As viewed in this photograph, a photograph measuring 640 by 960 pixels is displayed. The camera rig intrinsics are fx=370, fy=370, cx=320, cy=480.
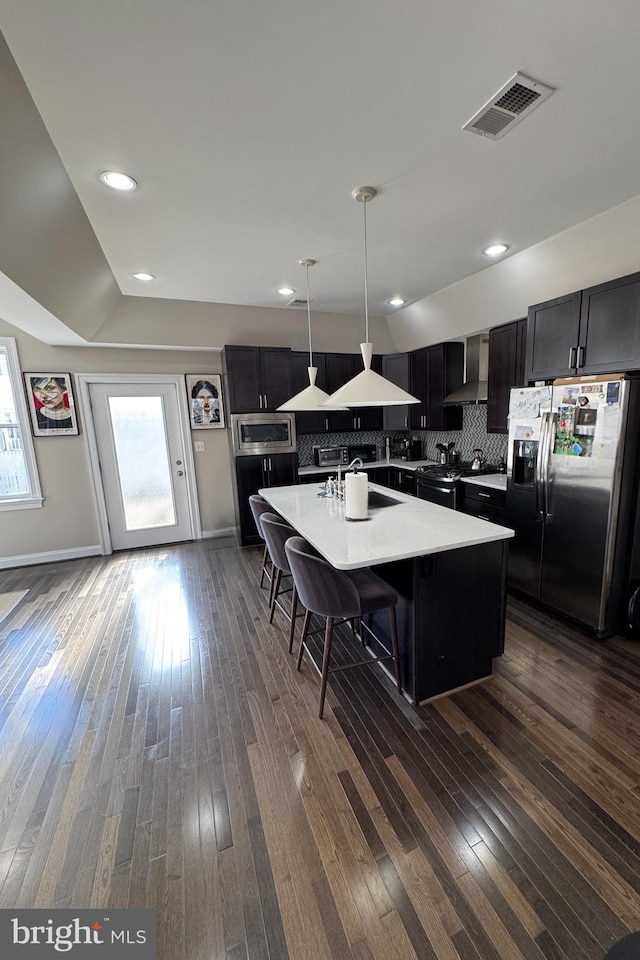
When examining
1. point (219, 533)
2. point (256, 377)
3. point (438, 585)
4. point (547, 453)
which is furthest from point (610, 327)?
point (219, 533)

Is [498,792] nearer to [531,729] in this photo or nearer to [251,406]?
[531,729]

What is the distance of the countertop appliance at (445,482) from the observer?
155 inches

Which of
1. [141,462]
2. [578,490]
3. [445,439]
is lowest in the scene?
[578,490]

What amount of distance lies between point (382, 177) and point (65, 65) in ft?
4.78

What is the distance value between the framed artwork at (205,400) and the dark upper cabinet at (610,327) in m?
3.96

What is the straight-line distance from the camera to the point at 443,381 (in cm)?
462

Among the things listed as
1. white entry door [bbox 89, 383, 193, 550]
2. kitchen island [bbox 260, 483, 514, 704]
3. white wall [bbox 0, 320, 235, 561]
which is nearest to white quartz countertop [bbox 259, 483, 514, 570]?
kitchen island [bbox 260, 483, 514, 704]

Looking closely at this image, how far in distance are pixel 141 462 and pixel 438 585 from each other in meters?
4.11

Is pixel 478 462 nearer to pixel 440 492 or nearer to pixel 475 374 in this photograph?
pixel 440 492

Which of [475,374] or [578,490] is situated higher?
[475,374]

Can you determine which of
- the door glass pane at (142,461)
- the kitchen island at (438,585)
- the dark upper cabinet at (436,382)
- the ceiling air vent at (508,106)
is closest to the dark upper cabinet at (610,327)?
the ceiling air vent at (508,106)

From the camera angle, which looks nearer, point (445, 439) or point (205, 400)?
point (205, 400)

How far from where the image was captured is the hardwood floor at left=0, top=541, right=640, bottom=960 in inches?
46.2

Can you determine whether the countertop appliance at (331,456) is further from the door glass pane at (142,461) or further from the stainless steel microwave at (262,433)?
the door glass pane at (142,461)
